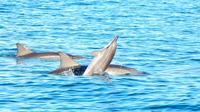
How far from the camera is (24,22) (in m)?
51.1

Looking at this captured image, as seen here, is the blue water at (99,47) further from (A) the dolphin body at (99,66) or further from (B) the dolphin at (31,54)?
(A) the dolphin body at (99,66)

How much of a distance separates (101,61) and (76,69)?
1.00 m

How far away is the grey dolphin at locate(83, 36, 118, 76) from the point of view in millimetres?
28531

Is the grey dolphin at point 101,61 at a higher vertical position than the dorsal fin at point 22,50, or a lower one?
lower

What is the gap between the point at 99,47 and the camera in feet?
128

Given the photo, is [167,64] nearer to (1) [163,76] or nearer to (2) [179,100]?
(1) [163,76]

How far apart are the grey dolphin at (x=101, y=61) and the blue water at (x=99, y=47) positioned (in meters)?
0.71

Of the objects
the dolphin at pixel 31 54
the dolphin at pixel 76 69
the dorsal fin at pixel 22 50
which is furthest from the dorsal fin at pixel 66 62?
the dorsal fin at pixel 22 50

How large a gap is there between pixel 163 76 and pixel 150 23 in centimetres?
A: 2378

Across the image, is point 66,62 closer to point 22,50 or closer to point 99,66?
point 99,66

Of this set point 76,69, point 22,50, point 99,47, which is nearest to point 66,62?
point 76,69

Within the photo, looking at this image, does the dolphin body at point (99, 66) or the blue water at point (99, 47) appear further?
the dolphin body at point (99, 66)

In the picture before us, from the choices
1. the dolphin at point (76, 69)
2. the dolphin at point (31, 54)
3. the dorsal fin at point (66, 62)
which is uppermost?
the dolphin at point (31, 54)

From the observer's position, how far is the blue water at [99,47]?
78.9 ft
